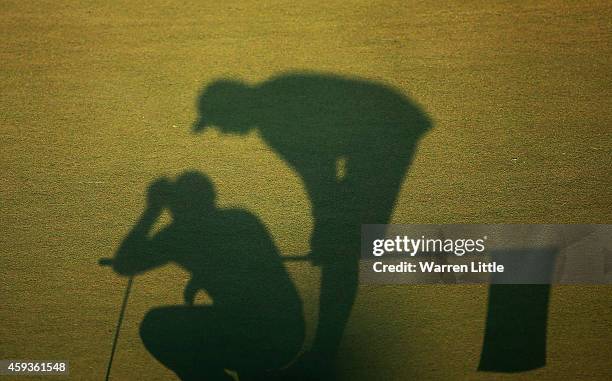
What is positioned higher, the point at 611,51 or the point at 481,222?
the point at 611,51

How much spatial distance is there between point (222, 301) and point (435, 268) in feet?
3.86

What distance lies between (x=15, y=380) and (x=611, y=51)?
12.3 ft

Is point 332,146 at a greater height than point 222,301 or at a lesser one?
greater

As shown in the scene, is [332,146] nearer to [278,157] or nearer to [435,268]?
[278,157]

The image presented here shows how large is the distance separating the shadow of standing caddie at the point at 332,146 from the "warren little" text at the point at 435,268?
162mm

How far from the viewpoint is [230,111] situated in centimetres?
290

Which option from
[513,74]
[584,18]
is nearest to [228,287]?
[513,74]

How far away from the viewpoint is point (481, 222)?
282cm

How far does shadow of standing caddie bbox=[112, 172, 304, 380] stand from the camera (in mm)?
2803

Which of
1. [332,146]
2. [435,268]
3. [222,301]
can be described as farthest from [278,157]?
[435,268]

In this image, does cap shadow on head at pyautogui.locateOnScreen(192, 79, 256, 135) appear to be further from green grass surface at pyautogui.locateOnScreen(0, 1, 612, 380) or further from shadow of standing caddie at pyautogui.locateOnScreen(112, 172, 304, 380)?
shadow of standing caddie at pyautogui.locateOnScreen(112, 172, 304, 380)

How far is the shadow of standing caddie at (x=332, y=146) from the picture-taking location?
9.22 ft

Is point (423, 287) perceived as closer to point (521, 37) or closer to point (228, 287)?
point (228, 287)

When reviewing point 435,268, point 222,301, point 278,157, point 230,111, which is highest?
point 230,111
